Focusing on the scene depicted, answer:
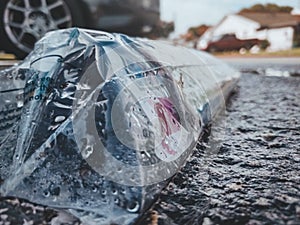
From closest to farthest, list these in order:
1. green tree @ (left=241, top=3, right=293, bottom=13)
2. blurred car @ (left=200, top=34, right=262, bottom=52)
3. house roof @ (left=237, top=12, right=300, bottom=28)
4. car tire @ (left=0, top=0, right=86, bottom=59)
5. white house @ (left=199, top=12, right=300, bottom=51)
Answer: car tire @ (left=0, top=0, right=86, bottom=59) < blurred car @ (left=200, top=34, right=262, bottom=52) < white house @ (left=199, top=12, right=300, bottom=51) < house roof @ (left=237, top=12, right=300, bottom=28) < green tree @ (left=241, top=3, right=293, bottom=13)

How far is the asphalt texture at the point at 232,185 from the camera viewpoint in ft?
3.47

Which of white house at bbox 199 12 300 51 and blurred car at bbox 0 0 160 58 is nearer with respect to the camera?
blurred car at bbox 0 0 160 58

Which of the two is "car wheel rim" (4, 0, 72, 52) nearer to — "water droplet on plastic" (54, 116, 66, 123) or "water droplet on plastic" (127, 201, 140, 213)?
"water droplet on plastic" (54, 116, 66, 123)

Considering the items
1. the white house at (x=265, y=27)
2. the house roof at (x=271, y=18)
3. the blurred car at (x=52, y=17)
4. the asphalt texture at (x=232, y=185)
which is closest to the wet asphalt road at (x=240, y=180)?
the asphalt texture at (x=232, y=185)

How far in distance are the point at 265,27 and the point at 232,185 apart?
37726 mm

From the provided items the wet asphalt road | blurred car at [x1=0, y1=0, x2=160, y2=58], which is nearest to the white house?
blurred car at [x1=0, y1=0, x2=160, y2=58]

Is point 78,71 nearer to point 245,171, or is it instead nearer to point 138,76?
point 138,76

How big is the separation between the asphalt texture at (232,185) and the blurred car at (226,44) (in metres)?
18.3

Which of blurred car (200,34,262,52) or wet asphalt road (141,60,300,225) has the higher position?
wet asphalt road (141,60,300,225)

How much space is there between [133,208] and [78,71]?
0.64 meters

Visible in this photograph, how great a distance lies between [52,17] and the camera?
2.86 metres

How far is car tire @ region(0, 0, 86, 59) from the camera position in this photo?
2.71 metres

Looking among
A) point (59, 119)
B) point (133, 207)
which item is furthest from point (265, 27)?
point (133, 207)

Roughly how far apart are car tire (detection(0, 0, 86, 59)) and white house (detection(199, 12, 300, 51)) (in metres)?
28.3
